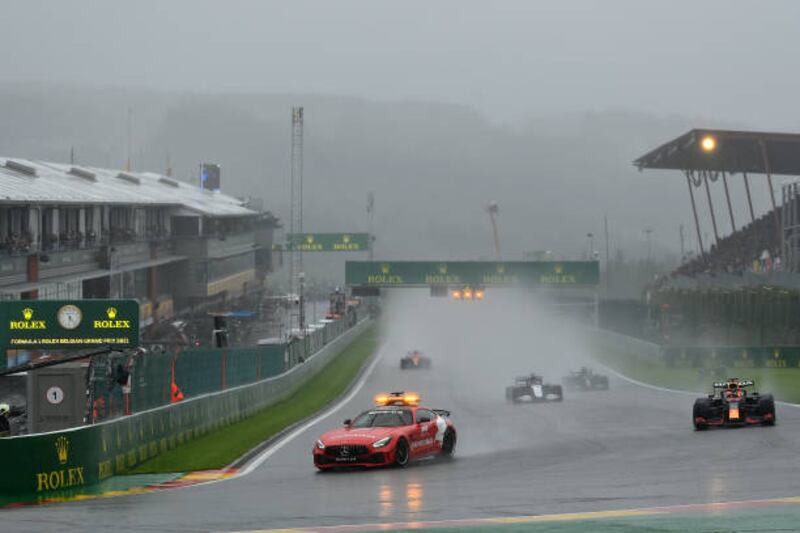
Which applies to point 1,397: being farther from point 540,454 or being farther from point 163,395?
point 540,454

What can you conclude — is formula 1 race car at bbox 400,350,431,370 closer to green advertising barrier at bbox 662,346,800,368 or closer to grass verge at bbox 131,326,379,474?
grass verge at bbox 131,326,379,474

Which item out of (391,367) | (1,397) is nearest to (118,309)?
(1,397)

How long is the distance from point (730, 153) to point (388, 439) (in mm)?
70729

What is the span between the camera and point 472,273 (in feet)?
329

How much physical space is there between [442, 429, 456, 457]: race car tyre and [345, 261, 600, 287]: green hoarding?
7360 centimetres

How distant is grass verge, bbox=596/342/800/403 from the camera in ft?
150

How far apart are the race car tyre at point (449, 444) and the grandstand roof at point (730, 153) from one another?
55408mm

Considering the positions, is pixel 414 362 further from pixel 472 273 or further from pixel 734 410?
pixel 734 410

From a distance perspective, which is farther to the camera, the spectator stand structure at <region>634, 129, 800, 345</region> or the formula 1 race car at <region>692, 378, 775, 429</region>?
the spectator stand structure at <region>634, 129, 800, 345</region>

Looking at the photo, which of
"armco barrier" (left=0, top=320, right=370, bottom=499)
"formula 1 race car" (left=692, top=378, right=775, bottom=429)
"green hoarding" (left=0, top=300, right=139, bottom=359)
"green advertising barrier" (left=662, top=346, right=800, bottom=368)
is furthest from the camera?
"green advertising barrier" (left=662, top=346, right=800, bottom=368)

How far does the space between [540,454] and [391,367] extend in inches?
1818

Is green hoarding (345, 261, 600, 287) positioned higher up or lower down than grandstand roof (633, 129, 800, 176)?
lower down

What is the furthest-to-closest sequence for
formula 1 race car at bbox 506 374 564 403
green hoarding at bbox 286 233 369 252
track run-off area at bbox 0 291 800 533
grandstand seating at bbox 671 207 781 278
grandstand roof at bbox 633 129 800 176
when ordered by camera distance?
green hoarding at bbox 286 233 369 252 → grandstand seating at bbox 671 207 781 278 → grandstand roof at bbox 633 129 800 176 → formula 1 race car at bbox 506 374 564 403 → track run-off area at bbox 0 291 800 533

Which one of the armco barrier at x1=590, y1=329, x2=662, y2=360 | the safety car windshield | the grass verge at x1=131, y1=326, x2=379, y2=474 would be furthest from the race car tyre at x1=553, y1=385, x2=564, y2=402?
the armco barrier at x1=590, y1=329, x2=662, y2=360
